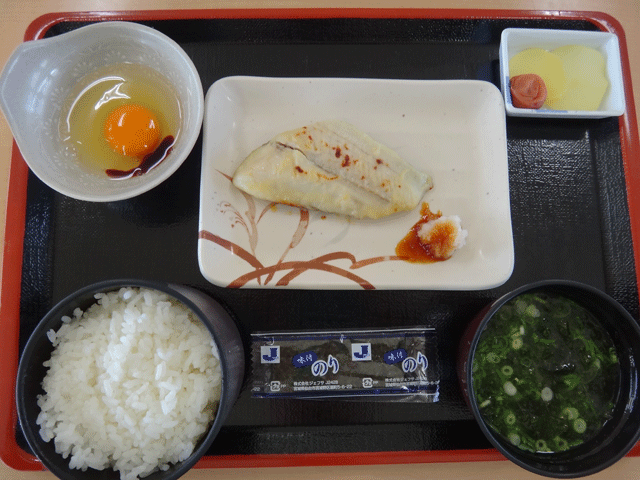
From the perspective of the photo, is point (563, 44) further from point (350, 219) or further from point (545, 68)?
point (350, 219)

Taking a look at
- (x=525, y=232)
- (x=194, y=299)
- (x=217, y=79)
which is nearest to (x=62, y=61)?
(x=217, y=79)

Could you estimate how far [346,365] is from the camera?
1837mm

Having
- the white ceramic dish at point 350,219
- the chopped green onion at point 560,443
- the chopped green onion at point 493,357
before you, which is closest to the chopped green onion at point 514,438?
the chopped green onion at point 560,443

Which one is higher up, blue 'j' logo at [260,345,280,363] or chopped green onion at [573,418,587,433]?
blue 'j' logo at [260,345,280,363]

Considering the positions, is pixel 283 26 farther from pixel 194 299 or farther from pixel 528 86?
pixel 194 299

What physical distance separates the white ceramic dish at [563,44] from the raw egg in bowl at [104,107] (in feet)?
4.57

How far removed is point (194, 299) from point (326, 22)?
1467 millimetres

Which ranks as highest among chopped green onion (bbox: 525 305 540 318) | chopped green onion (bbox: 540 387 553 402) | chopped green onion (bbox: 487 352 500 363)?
chopped green onion (bbox: 525 305 540 318)

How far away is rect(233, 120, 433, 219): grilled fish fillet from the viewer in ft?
6.11

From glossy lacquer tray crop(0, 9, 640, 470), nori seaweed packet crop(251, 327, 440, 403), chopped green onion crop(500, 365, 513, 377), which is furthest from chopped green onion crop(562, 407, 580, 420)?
nori seaweed packet crop(251, 327, 440, 403)

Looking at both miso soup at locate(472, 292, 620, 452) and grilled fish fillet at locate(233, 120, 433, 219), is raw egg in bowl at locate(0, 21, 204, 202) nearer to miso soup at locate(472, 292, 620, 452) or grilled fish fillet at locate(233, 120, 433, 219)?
grilled fish fillet at locate(233, 120, 433, 219)

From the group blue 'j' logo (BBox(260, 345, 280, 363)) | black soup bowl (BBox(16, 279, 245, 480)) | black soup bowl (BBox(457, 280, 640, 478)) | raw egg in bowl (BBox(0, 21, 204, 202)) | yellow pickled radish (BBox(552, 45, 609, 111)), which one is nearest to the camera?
black soup bowl (BBox(16, 279, 245, 480))

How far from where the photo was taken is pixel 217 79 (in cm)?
202

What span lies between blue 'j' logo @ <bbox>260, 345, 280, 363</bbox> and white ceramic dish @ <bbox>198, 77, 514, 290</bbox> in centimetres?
28
